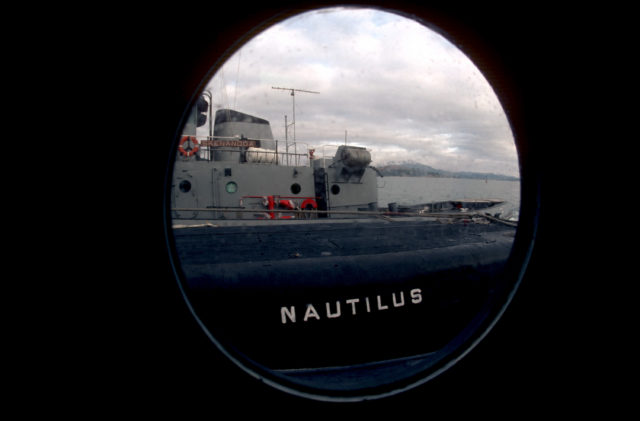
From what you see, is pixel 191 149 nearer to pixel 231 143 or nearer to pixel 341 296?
pixel 231 143

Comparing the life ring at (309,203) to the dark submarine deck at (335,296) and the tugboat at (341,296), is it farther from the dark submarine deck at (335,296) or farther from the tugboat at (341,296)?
the dark submarine deck at (335,296)

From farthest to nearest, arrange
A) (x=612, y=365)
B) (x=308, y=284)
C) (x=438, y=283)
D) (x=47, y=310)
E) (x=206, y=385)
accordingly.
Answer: (x=438, y=283) < (x=308, y=284) < (x=612, y=365) < (x=206, y=385) < (x=47, y=310)

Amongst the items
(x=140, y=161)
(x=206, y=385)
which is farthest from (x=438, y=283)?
(x=140, y=161)

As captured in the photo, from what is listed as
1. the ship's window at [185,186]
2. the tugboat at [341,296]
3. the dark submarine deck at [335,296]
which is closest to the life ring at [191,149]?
the ship's window at [185,186]

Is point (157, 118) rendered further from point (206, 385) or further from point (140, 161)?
point (206, 385)

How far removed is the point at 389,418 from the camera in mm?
959

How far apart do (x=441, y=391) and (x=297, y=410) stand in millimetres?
421

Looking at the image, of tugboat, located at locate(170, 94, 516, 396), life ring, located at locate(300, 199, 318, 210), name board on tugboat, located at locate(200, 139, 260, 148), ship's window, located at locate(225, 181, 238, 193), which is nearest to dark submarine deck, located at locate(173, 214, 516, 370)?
tugboat, located at locate(170, 94, 516, 396)

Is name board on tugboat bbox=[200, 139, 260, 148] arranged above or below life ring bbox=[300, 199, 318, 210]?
above

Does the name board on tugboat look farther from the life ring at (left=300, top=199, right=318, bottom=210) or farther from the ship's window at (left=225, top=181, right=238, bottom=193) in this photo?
the life ring at (left=300, top=199, right=318, bottom=210)

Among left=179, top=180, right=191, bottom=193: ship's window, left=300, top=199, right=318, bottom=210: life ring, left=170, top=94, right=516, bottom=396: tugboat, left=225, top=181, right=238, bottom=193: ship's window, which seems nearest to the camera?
left=170, top=94, right=516, bottom=396: tugboat

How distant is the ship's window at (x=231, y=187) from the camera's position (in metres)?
9.34

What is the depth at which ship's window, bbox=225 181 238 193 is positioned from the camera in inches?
368

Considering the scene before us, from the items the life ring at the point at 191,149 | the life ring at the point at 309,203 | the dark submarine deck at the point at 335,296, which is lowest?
the dark submarine deck at the point at 335,296
